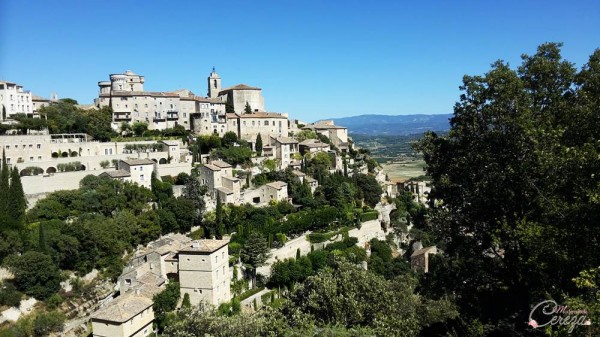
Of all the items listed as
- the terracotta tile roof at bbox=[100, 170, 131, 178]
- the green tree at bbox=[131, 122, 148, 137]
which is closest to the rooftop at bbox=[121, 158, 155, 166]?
the terracotta tile roof at bbox=[100, 170, 131, 178]

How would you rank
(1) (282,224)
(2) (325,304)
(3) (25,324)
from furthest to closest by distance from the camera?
(1) (282,224)
(3) (25,324)
(2) (325,304)

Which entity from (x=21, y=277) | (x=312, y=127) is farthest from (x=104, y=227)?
(x=312, y=127)

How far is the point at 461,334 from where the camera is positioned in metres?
14.4

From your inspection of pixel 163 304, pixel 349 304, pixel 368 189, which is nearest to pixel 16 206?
pixel 163 304

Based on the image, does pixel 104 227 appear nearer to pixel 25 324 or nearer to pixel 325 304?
pixel 25 324

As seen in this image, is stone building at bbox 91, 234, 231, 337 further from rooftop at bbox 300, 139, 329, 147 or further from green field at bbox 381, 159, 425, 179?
green field at bbox 381, 159, 425, 179

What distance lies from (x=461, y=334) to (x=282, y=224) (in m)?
29.4

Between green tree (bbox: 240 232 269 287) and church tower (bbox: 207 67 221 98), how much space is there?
1959 inches

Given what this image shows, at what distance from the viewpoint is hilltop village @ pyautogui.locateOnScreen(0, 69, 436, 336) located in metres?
30.7

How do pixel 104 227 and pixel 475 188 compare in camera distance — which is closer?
pixel 475 188

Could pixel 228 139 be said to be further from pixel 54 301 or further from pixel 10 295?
pixel 10 295

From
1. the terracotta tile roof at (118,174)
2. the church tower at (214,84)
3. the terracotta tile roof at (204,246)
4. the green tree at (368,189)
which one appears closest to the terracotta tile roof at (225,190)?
the terracotta tile roof at (118,174)

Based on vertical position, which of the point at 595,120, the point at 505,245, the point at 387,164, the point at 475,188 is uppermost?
the point at 595,120

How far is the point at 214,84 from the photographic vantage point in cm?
8212
